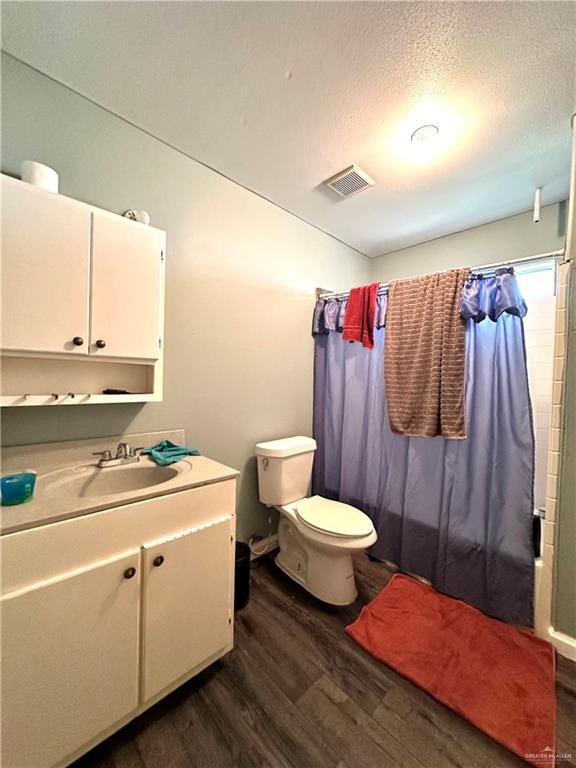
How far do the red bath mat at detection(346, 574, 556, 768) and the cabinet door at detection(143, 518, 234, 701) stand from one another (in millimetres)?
705

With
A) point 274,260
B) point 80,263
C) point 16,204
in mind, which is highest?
point 274,260

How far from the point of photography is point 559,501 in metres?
1.39

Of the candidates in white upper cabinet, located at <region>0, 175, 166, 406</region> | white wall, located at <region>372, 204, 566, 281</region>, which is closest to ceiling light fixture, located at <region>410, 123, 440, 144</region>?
white wall, located at <region>372, 204, 566, 281</region>

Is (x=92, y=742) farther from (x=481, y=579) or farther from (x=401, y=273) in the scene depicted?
(x=401, y=273)

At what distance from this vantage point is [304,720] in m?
1.05

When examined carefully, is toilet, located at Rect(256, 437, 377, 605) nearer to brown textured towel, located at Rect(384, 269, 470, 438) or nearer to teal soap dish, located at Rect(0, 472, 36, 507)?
brown textured towel, located at Rect(384, 269, 470, 438)

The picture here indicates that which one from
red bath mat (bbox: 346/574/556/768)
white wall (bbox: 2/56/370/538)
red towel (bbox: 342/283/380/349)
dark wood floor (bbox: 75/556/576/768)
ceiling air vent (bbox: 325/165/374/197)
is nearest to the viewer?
dark wood floor (bbox: 75/556/576/768)

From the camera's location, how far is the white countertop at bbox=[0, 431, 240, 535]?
828 millimetres

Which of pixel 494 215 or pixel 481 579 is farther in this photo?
pixel 494 215

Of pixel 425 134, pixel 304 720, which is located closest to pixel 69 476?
pixel 304 720

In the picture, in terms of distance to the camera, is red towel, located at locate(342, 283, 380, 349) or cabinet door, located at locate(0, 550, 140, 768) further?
red towel, located at locate(342, 283, 380, 349)

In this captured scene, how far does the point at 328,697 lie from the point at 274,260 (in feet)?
7.48

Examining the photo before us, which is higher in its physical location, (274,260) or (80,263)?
(274,260)

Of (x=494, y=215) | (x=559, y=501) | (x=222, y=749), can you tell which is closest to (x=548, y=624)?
(x=559, y=501)
